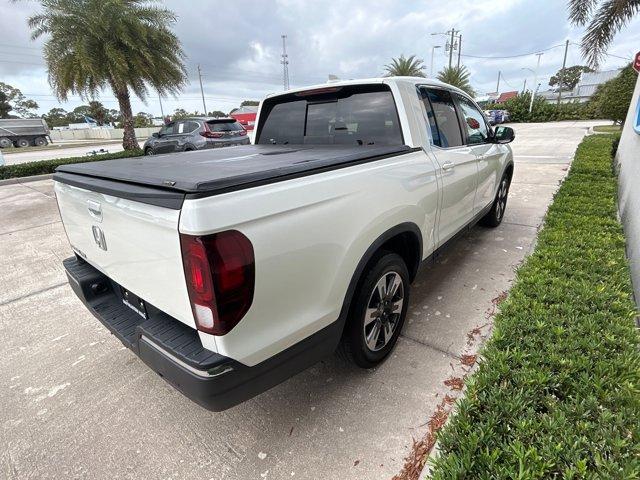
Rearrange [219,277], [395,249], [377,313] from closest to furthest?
[219,277], [377,313], [395,249]

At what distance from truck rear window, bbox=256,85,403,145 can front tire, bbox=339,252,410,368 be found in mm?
972

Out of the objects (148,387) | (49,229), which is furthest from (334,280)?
(49,229)

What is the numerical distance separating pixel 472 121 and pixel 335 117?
5.94 feet

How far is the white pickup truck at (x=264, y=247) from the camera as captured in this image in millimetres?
1398

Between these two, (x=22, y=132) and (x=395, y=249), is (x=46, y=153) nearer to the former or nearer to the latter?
(x=22, y=132)

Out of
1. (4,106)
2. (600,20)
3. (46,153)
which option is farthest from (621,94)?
(4,106)

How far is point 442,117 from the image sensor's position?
3158mm

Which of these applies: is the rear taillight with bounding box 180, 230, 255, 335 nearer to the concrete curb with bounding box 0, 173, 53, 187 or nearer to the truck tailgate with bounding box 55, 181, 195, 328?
the truck tailgate with bounding box 55, 181, 195, 328

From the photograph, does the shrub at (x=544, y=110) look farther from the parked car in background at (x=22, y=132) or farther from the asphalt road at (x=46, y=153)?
the parked car in background at (x=22, y=132)

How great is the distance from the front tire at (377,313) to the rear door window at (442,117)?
120 cm

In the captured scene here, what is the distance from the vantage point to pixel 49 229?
234 inches

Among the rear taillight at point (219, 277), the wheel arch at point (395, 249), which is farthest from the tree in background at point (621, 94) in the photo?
the rear taillight at point (219, 277)

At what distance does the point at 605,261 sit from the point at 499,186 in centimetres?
200

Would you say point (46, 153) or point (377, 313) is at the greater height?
point (46, 153)
